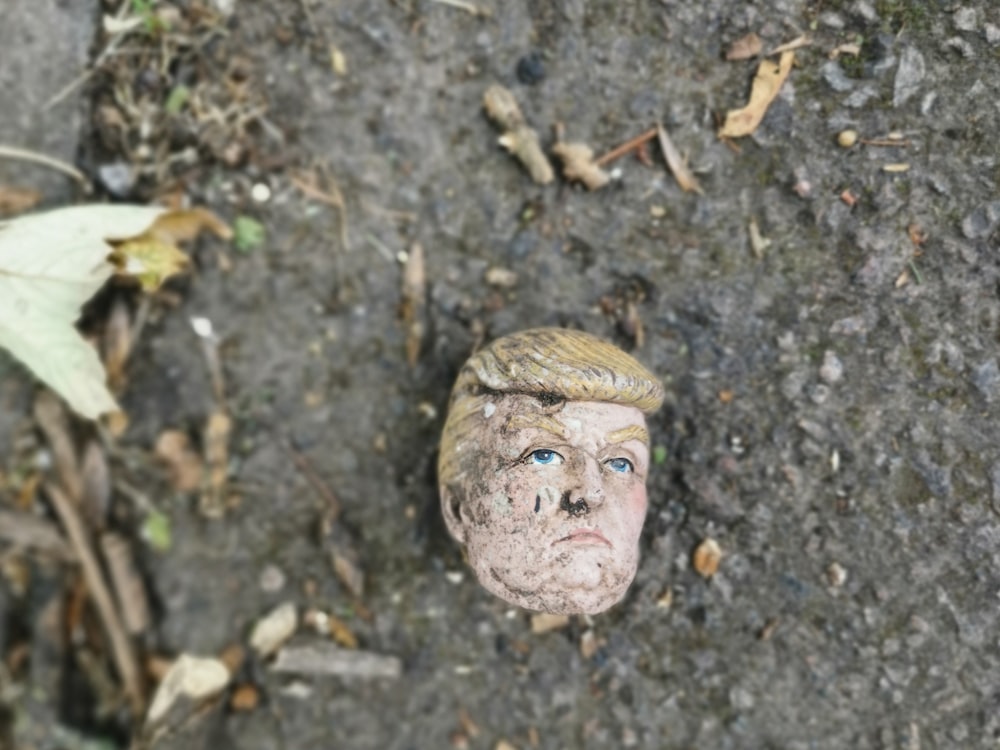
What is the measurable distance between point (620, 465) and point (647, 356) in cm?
71

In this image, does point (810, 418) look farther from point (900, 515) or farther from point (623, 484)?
point (623, 484)

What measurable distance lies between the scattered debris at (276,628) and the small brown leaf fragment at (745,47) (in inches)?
104

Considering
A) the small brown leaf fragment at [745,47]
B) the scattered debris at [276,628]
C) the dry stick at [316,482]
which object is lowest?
the scattered debris at [276,628]

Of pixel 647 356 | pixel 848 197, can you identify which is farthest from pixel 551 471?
pixel 848 197

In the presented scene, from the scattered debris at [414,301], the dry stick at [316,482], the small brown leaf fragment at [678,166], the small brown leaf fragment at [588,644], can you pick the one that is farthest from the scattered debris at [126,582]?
the small brown leaf fragment at [678,166]

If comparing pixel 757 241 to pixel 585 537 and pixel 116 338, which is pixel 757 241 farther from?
pixel 116 338

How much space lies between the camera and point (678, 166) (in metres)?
3.05

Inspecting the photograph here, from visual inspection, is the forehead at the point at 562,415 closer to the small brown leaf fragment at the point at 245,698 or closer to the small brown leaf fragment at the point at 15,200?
the small brown leaf fragment at the point at 245,698

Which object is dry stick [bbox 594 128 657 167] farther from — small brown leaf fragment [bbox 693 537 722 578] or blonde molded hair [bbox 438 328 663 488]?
small brown leaf fragment [bbox 693 537 722 578]

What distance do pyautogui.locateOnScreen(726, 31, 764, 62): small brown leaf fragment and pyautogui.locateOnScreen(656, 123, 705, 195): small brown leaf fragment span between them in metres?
0.34

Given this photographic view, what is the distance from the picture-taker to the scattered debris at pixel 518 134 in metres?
3.12

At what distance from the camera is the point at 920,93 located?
2.84m

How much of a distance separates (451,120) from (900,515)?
2.14 m

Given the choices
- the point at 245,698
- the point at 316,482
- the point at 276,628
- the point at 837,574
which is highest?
the point at 316,482
